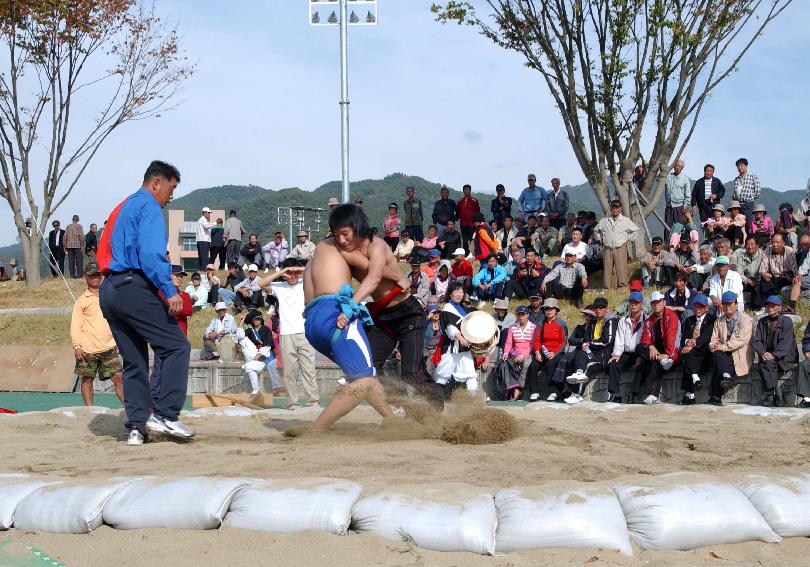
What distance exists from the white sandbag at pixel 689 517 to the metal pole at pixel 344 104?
13672 mm

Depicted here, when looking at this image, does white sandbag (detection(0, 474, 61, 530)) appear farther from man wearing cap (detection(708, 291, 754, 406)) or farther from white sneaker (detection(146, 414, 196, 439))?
man wearing cap (detection(708, 291, 754, 406))

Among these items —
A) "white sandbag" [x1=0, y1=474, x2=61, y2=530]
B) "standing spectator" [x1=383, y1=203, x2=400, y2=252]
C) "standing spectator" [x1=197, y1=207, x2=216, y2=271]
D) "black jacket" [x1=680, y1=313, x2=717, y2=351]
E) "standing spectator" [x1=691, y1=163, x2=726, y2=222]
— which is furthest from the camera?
"standing spectator" [x1=197, y1=207, x2=216, y2=271]

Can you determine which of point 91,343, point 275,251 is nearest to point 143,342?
point 91,343

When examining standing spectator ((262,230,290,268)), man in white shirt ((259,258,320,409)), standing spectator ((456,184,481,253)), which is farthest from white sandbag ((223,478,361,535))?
standing spectator ((262,230,290,268))

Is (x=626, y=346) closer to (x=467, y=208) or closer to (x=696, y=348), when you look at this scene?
(x=696, y=348)

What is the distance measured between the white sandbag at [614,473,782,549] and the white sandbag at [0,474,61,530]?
262 cm

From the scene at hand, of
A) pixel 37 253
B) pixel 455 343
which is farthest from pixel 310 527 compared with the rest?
pixel 37 253

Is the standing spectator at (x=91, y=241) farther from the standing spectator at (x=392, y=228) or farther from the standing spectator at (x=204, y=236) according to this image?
the standing spectator at (x=392, y=228)

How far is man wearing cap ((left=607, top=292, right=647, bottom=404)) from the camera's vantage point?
1048 centimetres

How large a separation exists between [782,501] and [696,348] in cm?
650

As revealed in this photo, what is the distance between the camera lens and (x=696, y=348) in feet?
33.1

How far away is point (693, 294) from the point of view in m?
11.8

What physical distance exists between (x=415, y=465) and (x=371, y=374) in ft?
4.14

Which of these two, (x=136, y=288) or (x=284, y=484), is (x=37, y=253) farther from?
(x=284, y=484)
